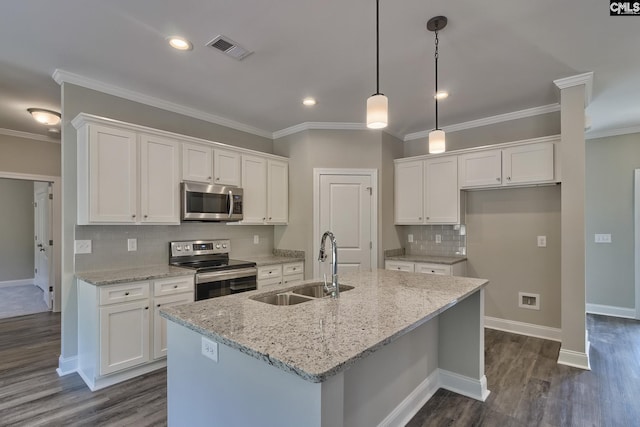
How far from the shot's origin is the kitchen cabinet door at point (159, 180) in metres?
3.13

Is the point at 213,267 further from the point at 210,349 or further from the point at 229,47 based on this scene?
the point at 229,47

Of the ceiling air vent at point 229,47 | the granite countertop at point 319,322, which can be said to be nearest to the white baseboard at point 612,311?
the granite countertop at point 319,322

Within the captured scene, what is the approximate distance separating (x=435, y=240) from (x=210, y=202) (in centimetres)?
307

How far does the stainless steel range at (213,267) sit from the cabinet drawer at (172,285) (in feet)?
0.27

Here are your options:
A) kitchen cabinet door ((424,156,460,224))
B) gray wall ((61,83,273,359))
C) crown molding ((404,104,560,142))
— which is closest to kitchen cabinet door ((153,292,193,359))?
gray wall ((61,83,273,359))

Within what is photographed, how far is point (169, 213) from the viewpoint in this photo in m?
3.31

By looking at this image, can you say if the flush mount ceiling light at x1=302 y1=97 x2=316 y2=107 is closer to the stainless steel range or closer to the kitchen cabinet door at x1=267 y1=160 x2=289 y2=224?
the kitchen cabinet door at x1=267 y1=160 x2=289 y2=224

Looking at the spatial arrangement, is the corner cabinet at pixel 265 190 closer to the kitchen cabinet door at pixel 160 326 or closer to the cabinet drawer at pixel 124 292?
the kitchen cabinet door at pixel 160 326

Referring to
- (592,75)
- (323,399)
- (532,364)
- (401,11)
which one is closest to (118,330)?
(323,399)

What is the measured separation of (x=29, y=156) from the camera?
478 cm

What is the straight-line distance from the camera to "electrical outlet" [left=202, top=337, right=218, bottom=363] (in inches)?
58.4

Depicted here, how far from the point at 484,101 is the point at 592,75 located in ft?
3.04

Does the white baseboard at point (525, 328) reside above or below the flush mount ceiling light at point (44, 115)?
below

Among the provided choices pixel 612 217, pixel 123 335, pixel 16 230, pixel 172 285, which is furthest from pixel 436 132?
pixel 16 230
